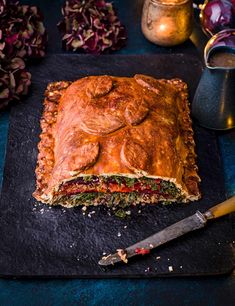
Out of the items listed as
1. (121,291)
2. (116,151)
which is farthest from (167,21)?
(121,291)

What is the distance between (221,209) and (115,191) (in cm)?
57

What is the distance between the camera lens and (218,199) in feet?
9.97

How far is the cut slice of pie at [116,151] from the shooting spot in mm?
2900

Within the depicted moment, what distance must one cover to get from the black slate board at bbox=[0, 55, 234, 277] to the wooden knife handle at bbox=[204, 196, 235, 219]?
80 mm

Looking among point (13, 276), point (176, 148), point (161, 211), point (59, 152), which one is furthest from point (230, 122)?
point (13, 276)

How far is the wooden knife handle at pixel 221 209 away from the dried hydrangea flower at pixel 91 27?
5.16 feet

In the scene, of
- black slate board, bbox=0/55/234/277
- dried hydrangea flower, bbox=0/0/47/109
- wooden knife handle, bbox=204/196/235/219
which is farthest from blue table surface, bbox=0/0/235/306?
dried hydrangea flower, bbox=0/0/47/109

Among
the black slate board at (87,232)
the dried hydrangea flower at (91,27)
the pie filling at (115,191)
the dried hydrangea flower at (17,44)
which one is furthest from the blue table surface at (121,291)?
the dried hydrangea flower at (91,27)

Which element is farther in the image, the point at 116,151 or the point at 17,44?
the point at 17,44

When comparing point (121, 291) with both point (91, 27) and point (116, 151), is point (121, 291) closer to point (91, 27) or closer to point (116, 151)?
point (116, 151)

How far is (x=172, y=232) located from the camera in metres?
2.79

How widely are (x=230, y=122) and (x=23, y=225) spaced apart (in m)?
1.40

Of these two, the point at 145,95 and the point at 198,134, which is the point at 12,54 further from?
the point at 198,134

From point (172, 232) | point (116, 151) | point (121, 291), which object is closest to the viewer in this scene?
point (121, 291)
